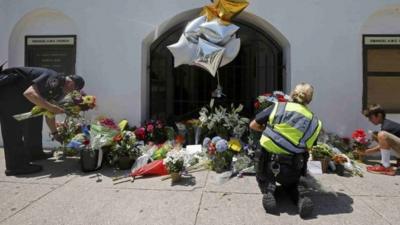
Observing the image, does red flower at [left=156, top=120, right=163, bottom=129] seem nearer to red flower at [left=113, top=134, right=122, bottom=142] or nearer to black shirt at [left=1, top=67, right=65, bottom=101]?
red flower at [left=113, top=134, right=122, bottom=142]

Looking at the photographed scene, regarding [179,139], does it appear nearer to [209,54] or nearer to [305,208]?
[209,54]

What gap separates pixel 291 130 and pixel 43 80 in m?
3.51

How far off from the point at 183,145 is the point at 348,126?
10.3 ft

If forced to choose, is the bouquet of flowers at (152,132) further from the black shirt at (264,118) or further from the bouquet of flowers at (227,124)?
the black shirt at (264,118)

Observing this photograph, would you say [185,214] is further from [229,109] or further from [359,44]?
[359,44]

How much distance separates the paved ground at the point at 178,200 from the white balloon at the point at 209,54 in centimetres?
191

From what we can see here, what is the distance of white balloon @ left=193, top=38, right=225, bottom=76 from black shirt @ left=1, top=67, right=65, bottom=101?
225cm

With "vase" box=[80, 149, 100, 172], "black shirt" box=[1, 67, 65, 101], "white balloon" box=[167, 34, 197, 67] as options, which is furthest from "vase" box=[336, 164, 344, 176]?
"black shirt" box=[1, 67, 65, 101]

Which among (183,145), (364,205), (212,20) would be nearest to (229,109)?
(183,145)

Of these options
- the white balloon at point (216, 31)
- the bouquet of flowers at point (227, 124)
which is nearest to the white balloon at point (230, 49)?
the white balloon at point (216, 31)

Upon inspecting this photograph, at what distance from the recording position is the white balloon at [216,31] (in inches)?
227

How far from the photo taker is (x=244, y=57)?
709 centimetres

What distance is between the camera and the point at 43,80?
4.82 meters

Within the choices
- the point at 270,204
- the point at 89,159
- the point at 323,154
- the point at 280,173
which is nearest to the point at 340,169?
the point at 323,154
